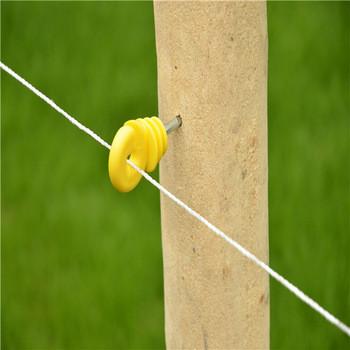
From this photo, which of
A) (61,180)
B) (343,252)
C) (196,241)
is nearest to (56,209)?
(61,180)

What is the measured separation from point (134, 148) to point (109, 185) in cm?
104

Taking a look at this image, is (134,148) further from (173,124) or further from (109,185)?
(109,185)

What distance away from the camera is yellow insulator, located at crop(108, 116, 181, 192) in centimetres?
65

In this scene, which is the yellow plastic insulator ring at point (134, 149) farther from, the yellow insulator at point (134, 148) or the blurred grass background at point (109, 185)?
the blurred grass background at point (109, 185)

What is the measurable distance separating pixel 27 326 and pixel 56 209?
0.88 ft

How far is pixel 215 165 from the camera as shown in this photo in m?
0.70

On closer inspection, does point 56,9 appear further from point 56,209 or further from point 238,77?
point 238,77

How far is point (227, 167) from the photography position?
71cm

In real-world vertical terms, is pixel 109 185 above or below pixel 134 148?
below

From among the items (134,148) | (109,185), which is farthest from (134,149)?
(109,185)

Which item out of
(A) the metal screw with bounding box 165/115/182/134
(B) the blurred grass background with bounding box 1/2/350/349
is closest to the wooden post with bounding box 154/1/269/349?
(A) the metal screw with bounding box 165/115/182/134

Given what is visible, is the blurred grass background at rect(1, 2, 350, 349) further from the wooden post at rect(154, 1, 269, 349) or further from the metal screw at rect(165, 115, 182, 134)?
the metal screw at rect(165, 115, 182, 134)

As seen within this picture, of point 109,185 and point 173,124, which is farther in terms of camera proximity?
point 109,185

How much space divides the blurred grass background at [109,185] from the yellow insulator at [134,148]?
0.81 meters
